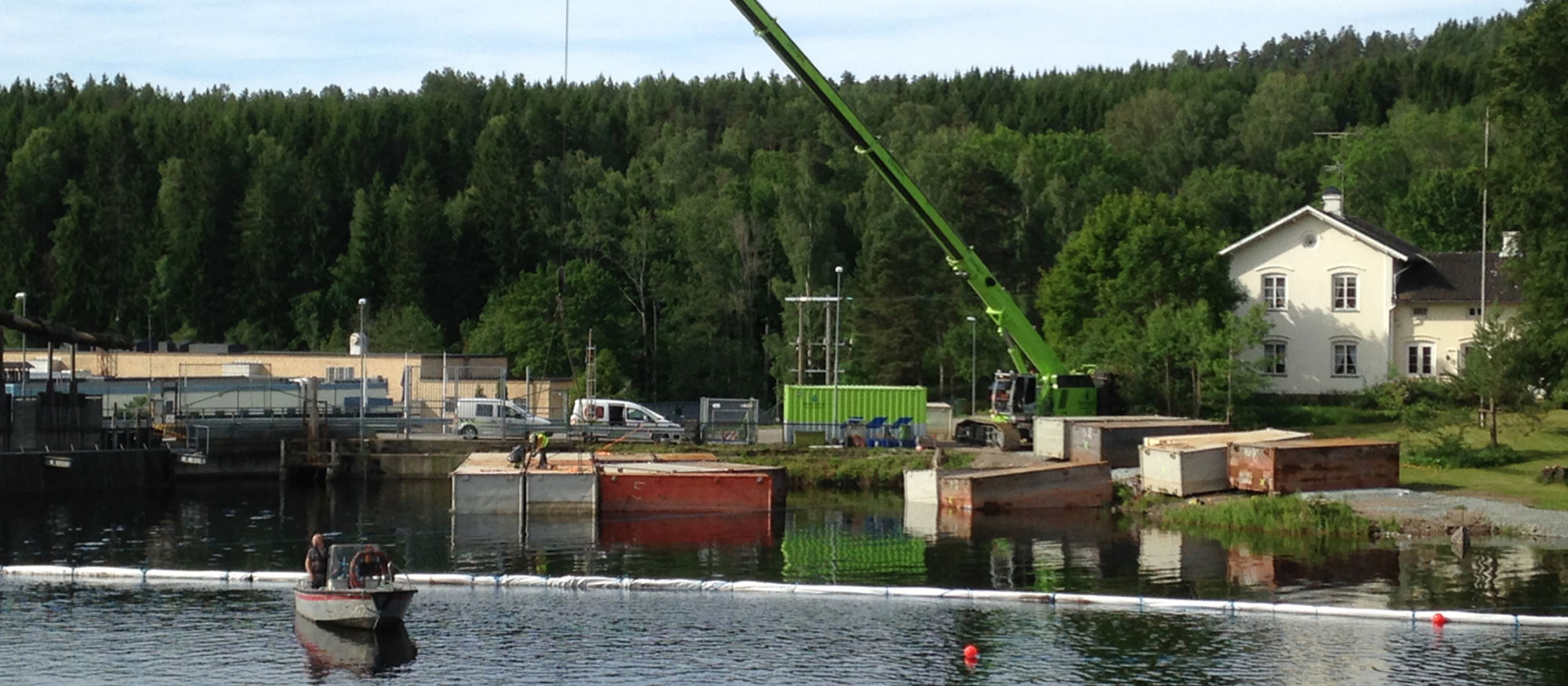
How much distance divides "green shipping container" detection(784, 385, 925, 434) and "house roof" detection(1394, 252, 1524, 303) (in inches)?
1003

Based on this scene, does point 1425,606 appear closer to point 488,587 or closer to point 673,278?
point 488,587

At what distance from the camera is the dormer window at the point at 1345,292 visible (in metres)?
86.6

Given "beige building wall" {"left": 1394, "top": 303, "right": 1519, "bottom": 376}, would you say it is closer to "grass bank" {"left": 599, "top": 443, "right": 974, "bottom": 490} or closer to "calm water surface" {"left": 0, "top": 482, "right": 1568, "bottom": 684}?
"grass bank" {"left": 599, "top": 443, "right": 974, "bottom": 490}

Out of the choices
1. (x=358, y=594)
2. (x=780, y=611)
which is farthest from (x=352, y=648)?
(x=780, y=611)

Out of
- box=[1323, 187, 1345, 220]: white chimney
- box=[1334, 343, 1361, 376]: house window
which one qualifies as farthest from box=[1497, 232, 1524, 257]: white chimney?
box=[1323, 187, 1345, 220]: white chimney

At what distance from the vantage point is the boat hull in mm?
37312

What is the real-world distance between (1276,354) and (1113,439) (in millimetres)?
25492

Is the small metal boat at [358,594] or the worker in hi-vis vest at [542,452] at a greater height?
the worker in hi-vis vest at [542,452]

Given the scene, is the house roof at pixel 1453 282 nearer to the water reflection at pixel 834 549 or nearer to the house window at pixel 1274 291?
the house window at pixel 1274 291

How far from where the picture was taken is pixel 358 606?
3747cm

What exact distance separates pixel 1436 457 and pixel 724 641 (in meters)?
34.7

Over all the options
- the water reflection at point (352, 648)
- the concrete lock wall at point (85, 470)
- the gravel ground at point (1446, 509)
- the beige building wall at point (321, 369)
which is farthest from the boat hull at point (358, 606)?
the beige building wall at point (321, 369)

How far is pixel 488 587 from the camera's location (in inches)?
1751

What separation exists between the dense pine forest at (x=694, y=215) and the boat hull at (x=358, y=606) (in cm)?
4807
